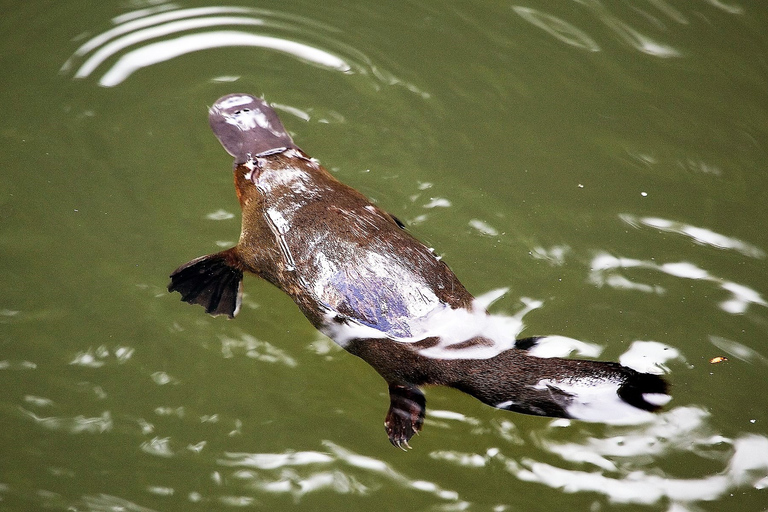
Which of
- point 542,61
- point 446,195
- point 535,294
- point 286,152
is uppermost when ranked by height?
point 542,61

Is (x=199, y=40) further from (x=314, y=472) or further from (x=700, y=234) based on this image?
(x=700, y=234)

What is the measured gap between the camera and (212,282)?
320 centimetres

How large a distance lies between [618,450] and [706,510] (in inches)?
15.4

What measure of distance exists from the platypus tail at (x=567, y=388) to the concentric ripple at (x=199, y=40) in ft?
6.79

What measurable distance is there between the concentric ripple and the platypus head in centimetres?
53

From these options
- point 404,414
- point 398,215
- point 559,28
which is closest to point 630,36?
point 559,28

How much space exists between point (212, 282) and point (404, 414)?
116cm

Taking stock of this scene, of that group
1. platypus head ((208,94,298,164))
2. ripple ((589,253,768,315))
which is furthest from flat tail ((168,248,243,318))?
ripple ((589,253,768,315))

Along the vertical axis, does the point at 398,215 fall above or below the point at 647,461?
above

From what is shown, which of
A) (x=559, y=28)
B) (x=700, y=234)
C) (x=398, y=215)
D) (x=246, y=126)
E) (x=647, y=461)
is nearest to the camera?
(x=647, y=461)

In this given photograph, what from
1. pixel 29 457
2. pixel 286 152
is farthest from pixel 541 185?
pixel 29 457

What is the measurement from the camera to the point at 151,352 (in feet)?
10.3

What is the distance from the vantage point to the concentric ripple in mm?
3957

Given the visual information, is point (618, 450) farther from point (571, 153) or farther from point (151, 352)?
point (151, 352)
